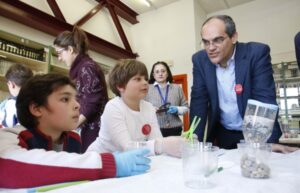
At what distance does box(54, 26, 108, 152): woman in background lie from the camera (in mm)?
1600

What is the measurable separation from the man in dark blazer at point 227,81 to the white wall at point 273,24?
398 centimetres

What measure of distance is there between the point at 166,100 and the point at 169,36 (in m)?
3.13

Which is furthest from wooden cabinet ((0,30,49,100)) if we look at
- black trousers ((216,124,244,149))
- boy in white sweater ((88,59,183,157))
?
black trousers ((216,124,244,149))

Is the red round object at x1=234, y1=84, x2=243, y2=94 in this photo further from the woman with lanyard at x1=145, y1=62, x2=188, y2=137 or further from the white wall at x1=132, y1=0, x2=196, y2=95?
the white wall at x1=132, y1=0, x2=196, y2=95

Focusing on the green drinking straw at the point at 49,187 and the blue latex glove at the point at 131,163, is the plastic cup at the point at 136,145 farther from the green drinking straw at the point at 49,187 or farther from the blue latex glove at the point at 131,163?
the green drinking straw at the point at 49,187

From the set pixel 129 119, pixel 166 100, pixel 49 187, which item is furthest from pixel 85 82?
pixel 166 100

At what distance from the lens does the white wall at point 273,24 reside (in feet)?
16.3

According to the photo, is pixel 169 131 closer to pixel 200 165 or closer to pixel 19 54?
pixel 200 165

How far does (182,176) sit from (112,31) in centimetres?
534

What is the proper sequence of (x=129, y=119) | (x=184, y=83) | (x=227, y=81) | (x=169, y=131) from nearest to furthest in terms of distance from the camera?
(x=129, y=119)
(x=227, y=81)
(x=169, y=131)
(x=184, y=83)

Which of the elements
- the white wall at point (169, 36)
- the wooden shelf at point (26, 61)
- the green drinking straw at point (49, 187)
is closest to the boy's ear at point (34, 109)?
the green drinking straw at point (49, 187)

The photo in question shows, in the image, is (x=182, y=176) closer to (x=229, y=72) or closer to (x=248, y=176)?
(x=248, y=176)

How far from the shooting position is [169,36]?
225 inches

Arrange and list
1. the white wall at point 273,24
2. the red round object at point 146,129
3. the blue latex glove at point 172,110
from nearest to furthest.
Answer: the red round object at point 146,129, the blue latex glove at point 172,110, the white wall at point 273,24
